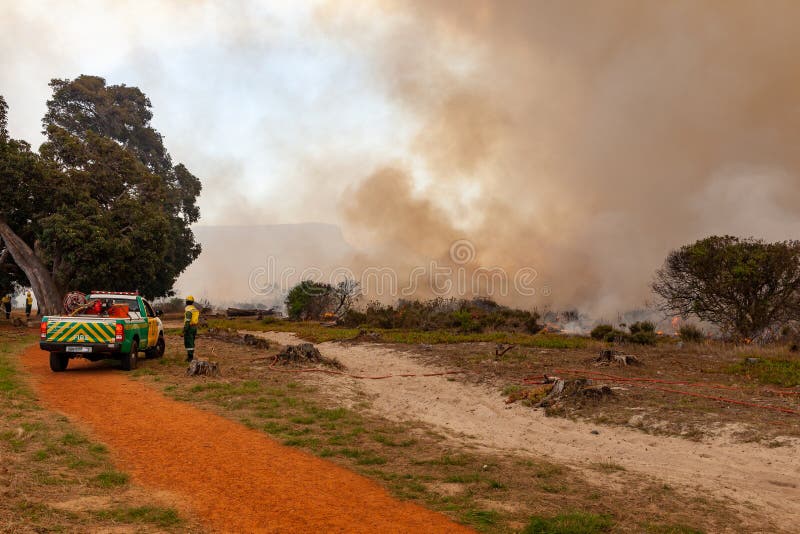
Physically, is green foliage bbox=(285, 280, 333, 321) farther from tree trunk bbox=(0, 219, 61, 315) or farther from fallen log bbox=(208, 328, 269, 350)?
tree trunk bbox=(0, 219, 61, 315)

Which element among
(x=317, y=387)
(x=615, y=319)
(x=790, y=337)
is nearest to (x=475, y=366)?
(x=317, y=387)

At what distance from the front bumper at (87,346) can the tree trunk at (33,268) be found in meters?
20.9

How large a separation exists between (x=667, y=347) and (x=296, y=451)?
19863 millimetres

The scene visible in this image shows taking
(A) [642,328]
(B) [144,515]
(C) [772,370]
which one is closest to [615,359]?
(C) [772,370]

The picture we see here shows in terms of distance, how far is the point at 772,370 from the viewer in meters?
14.9

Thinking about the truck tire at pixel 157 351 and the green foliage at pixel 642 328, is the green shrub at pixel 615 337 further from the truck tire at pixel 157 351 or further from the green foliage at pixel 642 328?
the truck tire at pixel 157 351

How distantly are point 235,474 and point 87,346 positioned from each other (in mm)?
9581

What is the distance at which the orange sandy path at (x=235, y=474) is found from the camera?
5449mm

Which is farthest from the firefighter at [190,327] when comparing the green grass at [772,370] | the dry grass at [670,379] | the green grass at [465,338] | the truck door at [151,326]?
the green grass at [772,370]

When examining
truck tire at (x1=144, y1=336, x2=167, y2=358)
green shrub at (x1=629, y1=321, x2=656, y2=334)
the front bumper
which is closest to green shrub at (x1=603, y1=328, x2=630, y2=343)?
green shrub at (x1=629, y1=321, x2=656, y2=334)

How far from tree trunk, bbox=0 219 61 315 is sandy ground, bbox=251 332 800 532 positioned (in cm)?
2558

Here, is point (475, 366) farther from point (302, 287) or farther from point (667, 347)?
point (302, 287)

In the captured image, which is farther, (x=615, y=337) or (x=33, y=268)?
(x=33, y=268)

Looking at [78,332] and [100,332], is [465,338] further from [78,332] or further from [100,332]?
[78,332]
